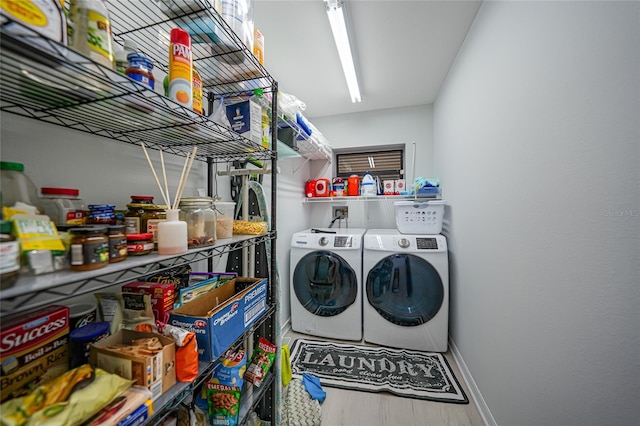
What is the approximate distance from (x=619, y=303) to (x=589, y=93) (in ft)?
2.10

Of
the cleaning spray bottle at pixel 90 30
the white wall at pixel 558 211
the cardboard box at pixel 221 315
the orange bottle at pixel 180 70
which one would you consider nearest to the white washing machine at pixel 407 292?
the white wall at pixel 558 211

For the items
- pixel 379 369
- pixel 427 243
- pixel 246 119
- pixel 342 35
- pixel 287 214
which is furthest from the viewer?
pixel 287 214

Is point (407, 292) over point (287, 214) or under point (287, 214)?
under

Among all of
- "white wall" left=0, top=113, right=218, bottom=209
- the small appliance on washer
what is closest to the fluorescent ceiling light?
"white wall" left=0, top=113, right=218, bottom=209

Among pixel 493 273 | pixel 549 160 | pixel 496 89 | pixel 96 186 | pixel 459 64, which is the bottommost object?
pixel 493 273

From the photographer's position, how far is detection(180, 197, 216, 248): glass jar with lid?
79 centimetres

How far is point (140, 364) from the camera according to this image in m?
0.58

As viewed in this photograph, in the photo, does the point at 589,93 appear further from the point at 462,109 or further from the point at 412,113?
the point at 412,113

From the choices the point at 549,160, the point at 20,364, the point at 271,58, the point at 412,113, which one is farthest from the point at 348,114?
the point at 20,364

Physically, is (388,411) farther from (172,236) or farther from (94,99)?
(94,99)

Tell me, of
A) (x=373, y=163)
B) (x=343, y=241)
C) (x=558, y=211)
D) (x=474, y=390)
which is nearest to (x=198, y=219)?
(x=558, y=211)

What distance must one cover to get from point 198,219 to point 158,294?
295 millimetres

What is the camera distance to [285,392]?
1.56m

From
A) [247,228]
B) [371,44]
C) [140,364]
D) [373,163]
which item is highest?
[371,44]
